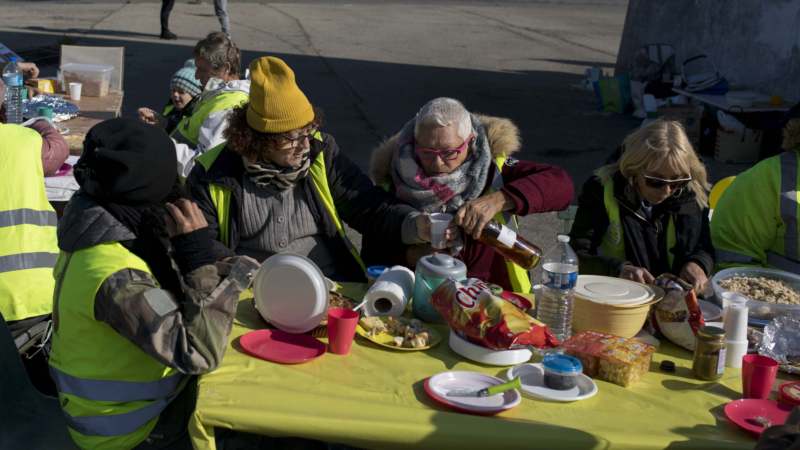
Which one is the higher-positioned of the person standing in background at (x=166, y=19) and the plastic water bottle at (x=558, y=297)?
the plastic water bottle at (x=558, y=297)

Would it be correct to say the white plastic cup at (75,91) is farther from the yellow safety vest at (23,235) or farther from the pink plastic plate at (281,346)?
the pink plastic plate at (281,346)

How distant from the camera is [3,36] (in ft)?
57.6

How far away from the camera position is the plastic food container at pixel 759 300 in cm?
331

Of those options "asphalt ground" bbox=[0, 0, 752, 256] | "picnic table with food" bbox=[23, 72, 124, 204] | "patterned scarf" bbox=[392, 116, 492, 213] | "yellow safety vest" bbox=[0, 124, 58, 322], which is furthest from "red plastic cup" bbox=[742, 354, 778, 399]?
"asphalt ground" bbox=[0, 0, 752, 256]

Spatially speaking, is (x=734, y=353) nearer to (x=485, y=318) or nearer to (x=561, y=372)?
(x=561, y=372)

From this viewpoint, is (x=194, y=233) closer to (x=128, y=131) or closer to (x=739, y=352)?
(x=128, y=131)

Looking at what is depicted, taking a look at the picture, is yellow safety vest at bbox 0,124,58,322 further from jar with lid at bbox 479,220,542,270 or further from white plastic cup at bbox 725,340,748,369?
white plastic cup at bbox 725,340,748,369

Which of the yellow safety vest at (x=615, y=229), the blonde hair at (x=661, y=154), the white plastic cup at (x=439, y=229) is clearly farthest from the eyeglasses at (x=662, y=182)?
the white plastic cup at (x=439, y=229)

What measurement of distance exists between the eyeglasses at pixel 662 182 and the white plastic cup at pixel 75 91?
4799 mm

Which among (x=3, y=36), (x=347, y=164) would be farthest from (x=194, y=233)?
(x=3, y=36)

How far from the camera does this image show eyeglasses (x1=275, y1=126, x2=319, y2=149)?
367cm

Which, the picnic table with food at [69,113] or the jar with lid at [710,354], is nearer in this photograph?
the jar with lid at [710,354]

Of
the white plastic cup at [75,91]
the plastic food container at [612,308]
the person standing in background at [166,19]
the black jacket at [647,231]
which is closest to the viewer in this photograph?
the plastic food container at [612,308]

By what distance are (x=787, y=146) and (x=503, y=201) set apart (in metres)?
1.35
